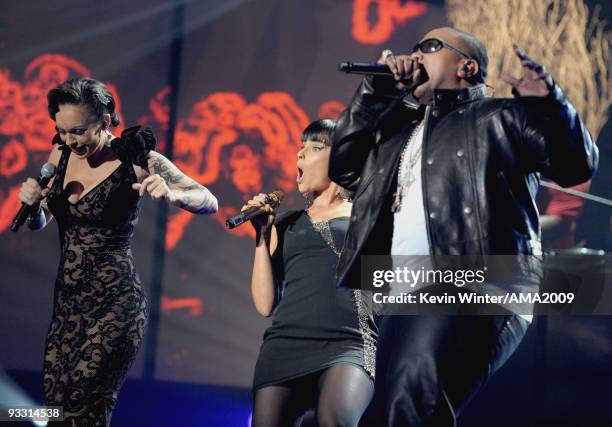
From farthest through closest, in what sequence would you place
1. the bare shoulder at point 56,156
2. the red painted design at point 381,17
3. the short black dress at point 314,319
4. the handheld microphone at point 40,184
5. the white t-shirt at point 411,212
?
the red painted design at point 381,17, the bare shoulder at point 56,156, the handheld microphone at point 40,184, the short black dress at point 314,319, the white t-shirt at point 411,212

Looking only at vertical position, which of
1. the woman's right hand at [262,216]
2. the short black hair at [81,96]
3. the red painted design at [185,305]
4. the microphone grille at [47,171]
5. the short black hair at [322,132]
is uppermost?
the short black hair at [81,96]

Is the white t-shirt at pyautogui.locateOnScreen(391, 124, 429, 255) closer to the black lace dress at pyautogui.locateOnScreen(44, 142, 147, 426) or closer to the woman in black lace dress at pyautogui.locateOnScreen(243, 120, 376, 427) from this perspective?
the woman in black lace dress at pyautogui.locateOnScreen(243, 120, 376, 427)

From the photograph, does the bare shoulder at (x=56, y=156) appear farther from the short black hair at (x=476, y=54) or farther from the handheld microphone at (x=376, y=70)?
the short black hair at (x=476, y=54)

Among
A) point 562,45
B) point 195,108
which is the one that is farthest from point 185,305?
point 562,45

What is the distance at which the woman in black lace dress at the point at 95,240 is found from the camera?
272 centimetres

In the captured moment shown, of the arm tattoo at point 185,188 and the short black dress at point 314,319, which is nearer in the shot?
the short black dress at point 314,319

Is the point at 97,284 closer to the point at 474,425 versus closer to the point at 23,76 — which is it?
the point at 474,425

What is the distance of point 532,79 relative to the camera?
184 cm

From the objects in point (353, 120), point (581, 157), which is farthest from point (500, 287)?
point (353, 120)

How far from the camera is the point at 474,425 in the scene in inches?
166

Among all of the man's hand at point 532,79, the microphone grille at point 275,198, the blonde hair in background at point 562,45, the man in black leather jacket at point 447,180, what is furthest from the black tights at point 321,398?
the blonde hair in background at point 562,45

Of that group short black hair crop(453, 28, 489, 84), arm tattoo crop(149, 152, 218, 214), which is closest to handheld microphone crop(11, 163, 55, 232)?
arm tattoo crop(149, 152, 218, 214)

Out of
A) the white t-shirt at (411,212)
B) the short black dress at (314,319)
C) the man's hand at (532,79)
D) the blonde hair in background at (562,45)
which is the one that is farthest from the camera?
the blonde hair in background at (562,45)

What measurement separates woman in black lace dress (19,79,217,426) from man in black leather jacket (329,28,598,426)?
823 millimetres
